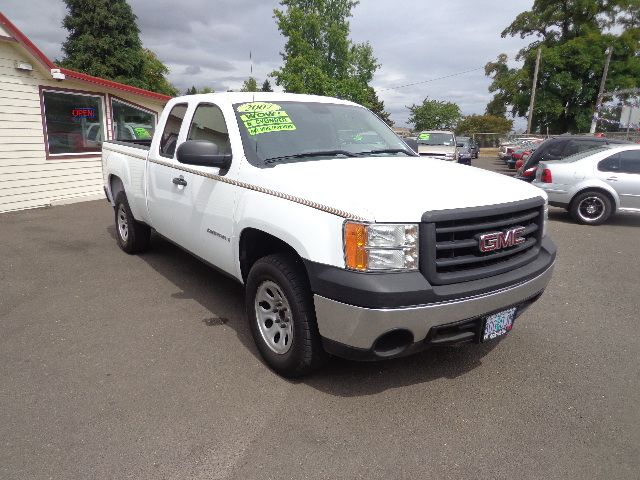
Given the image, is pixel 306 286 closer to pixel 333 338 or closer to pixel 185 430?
pixel 333 338

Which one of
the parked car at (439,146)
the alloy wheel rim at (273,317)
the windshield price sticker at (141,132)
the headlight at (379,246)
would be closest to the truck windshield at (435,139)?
the parked car at (439,146)

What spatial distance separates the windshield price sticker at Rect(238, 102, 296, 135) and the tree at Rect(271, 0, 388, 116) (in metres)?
33.7

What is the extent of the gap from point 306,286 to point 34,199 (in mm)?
8954

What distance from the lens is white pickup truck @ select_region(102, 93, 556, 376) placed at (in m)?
2.53

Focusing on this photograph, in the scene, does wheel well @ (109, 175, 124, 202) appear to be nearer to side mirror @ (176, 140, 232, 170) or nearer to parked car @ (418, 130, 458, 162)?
side mirror @ (176, 140, 232, 170)

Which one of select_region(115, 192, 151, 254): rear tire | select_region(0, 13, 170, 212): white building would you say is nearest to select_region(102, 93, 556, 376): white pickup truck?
select_region(115, 192, 151, 254): rear tire

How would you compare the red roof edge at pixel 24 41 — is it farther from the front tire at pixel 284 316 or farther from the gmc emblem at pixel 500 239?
the gmc emblem at pixel 500 239

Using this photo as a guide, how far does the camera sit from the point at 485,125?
213 ft

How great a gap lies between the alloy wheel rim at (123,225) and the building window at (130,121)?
18.3 feet

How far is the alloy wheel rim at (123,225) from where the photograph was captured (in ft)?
19.7

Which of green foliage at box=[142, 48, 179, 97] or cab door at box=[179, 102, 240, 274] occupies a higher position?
green foliage at box=[142, 48, 179, 97]

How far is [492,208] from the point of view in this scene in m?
2.75

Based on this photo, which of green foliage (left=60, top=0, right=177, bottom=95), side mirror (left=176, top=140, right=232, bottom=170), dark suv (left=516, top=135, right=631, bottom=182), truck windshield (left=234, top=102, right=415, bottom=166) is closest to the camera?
side mirror (left=176, top=140, right=232, bottom=170)

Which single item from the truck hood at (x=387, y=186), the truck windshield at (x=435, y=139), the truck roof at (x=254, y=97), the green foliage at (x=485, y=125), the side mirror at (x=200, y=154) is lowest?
the truck hood at (x=387, y=186)
